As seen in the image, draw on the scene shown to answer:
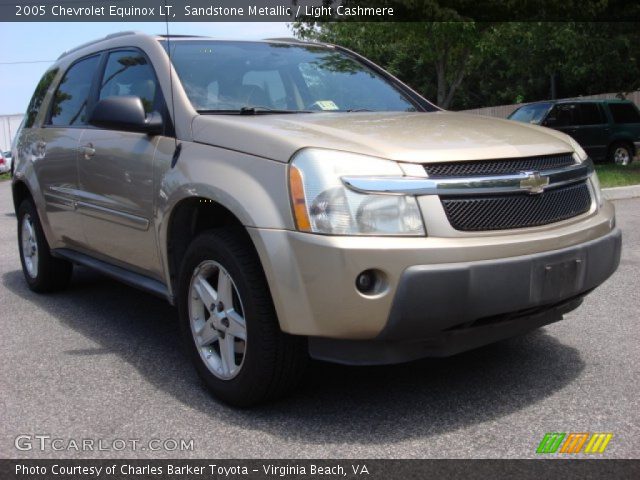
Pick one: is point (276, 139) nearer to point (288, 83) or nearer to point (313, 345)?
point (313, 345)

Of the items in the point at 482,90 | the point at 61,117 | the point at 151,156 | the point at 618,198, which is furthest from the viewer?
the point at 482,90

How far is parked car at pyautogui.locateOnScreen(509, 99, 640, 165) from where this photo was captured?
56.9ft

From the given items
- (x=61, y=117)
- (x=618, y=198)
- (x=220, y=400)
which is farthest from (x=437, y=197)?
(x=618, y=198)

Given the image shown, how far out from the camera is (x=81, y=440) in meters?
3.20

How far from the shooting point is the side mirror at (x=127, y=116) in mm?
3924

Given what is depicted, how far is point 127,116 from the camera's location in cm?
393

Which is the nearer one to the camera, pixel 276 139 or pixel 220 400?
pixel 276 139

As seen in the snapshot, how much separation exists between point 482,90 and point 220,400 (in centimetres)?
4575

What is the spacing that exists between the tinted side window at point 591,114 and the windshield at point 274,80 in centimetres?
1432

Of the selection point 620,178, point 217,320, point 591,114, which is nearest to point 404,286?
point 217,320

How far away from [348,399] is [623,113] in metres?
17.0

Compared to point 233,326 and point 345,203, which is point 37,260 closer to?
point 233,326
